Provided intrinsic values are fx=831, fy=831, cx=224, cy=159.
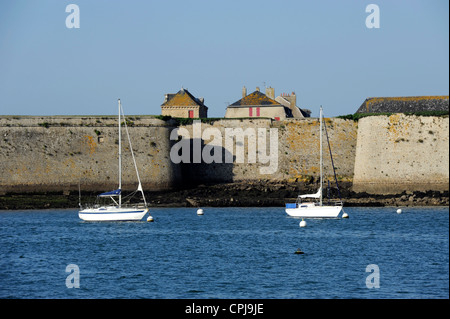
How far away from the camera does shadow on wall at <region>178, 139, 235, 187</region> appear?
48.4m

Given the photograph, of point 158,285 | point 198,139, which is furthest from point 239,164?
point 158,285

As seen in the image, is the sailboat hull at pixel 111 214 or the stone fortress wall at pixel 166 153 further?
the stone fortress wall at pixel 166 153

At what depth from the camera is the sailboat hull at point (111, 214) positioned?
35625 mm

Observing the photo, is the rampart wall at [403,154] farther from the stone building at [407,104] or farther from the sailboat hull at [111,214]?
the sailboat hull at [111,214]

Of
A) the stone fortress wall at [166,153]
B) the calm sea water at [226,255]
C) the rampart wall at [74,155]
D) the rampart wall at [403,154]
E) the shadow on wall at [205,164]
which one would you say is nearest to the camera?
the calm sea water at [226,255]

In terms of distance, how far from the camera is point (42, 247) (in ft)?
94.0

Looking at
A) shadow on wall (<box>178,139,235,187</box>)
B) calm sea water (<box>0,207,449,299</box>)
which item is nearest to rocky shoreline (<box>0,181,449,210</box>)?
shadow on wall (<box>178,139,235,187</box>)

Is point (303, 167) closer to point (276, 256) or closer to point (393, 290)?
point (276, 256)

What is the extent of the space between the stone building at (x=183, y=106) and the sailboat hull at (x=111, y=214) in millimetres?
24817

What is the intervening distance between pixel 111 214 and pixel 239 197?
10.7 m

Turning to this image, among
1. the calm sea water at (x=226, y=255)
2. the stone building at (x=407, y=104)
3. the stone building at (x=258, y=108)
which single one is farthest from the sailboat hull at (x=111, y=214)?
the stone building at (x=258, y=108)

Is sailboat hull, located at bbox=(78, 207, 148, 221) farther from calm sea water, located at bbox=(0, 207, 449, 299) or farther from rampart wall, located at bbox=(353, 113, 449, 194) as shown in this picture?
rampart wall, located at bbox=(353, 113, 449, 194)
